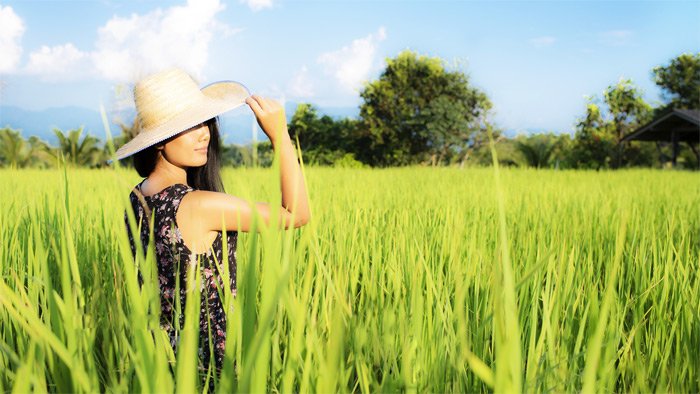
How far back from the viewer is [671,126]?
16578 millimetres

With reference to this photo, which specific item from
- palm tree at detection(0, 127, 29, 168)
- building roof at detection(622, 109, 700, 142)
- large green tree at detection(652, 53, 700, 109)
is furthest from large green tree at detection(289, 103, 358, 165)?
large green tree at detection(652, 53, 700, 109)

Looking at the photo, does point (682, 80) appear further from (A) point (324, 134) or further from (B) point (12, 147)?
(B) point (12, 147)

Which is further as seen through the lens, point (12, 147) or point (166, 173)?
point (12, 147)

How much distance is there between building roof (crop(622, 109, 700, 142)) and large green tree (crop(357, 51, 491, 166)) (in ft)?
16.8

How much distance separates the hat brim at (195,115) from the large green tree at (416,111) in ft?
58.3

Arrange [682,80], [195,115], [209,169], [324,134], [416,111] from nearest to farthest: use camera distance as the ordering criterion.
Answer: [195,115] < [209,169] < [416,111] < [324,134] < [682,80]

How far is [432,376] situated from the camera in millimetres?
810

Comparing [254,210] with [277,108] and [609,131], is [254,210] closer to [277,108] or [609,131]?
[277,108]

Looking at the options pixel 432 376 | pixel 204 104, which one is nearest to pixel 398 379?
pixel 432 376

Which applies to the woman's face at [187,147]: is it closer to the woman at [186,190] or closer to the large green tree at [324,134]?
the woman at [186,190]

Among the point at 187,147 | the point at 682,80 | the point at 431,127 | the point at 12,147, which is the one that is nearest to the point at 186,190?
the point at 187,147

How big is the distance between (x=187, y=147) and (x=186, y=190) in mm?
101

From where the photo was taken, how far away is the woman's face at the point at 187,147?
118 centimetres

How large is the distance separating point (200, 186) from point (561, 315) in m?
0.91
